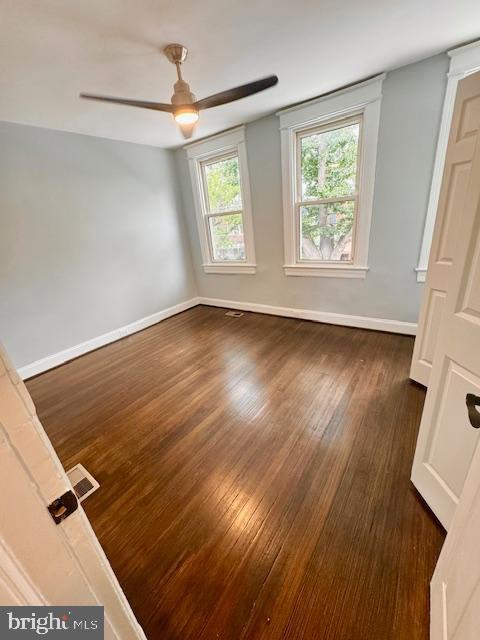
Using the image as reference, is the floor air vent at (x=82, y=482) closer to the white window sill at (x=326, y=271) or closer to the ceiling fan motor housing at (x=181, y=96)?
the ceiling fan motor housing at (x=181, y=96)

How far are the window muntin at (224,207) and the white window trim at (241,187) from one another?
0.07m

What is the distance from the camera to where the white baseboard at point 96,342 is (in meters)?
2.91

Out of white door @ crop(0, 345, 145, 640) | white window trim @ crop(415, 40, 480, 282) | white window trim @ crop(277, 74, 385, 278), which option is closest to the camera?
white door @ crop(0, 345, 145, 640)

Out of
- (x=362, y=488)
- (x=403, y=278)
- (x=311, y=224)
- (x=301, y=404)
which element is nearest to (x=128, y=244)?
(x=311, y=224)

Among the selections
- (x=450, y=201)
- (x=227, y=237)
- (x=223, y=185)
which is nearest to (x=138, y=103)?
(x=450, y=201)

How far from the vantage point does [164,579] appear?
113 cm

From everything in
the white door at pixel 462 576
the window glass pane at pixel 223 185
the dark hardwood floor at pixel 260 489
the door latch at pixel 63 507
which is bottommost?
the dark hardwood floor at pixel 260 489

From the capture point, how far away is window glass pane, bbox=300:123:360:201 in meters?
2.78

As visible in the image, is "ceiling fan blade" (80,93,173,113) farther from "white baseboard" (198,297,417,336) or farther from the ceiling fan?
"white baseboard" (198,297,417,336)

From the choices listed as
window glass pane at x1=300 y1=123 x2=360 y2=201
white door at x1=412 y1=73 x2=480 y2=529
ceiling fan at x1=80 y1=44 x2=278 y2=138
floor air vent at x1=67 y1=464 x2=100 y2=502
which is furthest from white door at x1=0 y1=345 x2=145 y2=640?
window glass pane at x1=300 y1=123 x2=360 y2=201

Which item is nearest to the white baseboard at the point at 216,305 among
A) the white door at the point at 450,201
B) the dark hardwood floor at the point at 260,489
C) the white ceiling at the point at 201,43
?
the dark hardwood floor at the point at 260,489

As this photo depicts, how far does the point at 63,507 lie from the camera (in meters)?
0.50

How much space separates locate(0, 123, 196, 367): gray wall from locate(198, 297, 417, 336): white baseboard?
131 cm

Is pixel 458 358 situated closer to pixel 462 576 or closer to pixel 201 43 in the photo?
pixel 462 576
